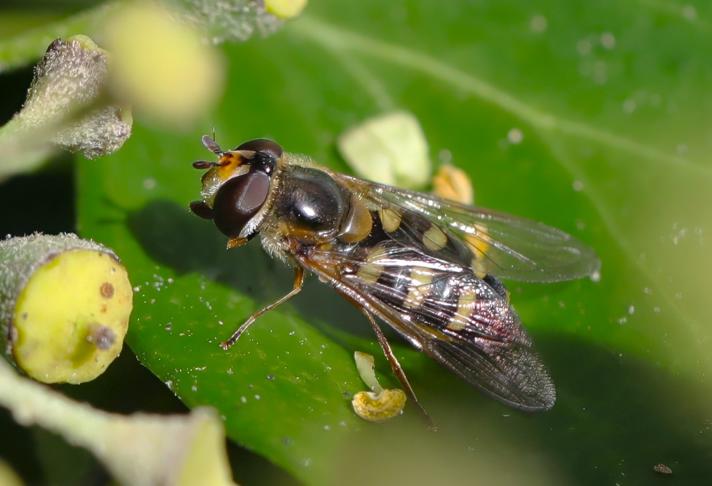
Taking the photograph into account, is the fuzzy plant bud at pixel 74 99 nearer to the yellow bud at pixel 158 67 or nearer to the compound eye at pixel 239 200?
the yellow bud at pixel 158 67

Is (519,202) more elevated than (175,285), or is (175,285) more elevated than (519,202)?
(519,202)

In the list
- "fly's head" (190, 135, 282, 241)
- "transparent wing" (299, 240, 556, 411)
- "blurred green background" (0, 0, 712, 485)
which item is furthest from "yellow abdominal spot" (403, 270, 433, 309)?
"fly's head" (190, 135, 282, 241)

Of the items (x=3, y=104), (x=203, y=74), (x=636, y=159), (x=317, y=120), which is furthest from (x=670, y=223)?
(x=3, y=104)

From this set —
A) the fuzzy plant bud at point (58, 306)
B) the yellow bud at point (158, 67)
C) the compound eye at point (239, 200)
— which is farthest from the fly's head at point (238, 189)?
the yellow bud at point (158, 67)

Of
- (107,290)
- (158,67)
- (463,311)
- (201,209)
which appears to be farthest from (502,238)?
(158,67)

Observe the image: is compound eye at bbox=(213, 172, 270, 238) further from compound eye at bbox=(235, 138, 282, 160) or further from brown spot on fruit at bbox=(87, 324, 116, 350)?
brown spot on fruit at bbox=(87, 324, 116, 350)

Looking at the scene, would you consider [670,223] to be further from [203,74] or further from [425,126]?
[203,74]

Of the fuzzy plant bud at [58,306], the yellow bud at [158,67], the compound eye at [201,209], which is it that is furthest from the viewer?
the compound eye at [201,209]
